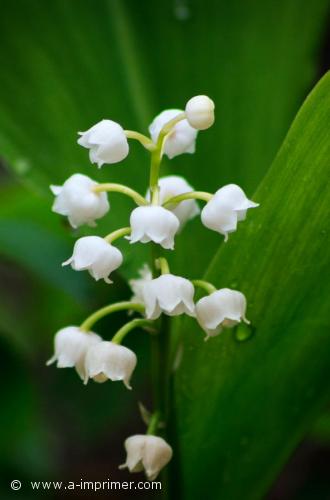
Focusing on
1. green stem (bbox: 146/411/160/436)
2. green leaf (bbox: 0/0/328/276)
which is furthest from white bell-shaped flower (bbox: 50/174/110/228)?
green leaf (bbox: 0/0/328/276)

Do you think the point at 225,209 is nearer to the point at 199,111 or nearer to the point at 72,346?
the point at 199,111

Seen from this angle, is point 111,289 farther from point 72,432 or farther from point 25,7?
point 25,7

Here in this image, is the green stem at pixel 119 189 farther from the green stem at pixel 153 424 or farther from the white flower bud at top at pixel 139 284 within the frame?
the green stem at pixel 153 424

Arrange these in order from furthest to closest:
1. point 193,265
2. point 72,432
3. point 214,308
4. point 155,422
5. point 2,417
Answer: point 72,432, point 2,417, point 193,265, point 155,422, point 214,308

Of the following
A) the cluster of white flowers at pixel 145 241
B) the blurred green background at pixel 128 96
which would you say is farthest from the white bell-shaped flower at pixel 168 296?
the blurred green background at pixel 128 96

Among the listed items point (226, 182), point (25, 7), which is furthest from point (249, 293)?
point (25, 7)
